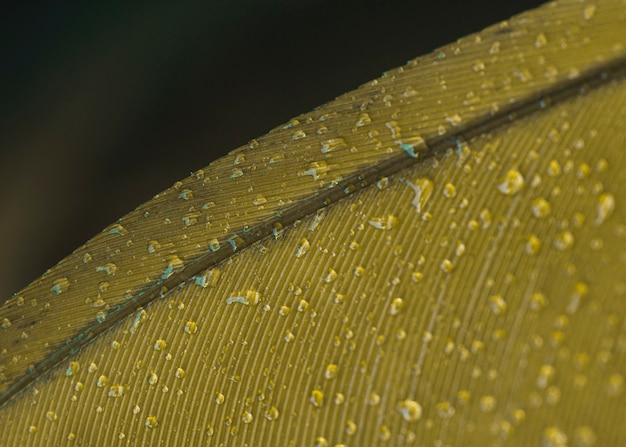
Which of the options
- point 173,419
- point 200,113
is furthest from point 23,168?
point 173,419

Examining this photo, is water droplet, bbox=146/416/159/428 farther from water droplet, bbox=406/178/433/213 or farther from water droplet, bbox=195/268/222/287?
water droplet, bbox=406/178/433/213

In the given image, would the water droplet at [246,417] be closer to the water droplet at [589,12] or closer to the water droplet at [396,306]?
the water droplet at [396,306]

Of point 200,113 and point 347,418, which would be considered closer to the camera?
point 347,418

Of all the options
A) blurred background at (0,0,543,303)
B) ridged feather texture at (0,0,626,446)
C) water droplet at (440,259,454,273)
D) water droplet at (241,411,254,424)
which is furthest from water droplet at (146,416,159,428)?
blurred background at (0,0,543,303)

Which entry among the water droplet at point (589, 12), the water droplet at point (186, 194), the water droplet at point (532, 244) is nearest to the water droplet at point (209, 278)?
the water droplet at point (186, 194)

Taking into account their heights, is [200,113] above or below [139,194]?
above

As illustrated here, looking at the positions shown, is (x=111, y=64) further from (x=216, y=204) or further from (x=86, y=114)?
(x=216, y=204)
